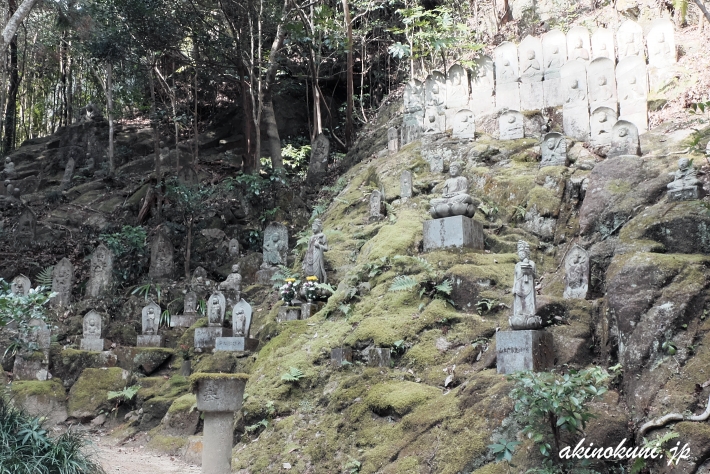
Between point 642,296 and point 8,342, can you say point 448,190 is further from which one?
point 8,342

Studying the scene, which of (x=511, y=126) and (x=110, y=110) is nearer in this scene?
(x=511, y=126)

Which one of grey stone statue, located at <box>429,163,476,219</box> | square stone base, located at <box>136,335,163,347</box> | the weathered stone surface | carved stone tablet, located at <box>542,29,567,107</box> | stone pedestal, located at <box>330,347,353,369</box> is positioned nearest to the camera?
stone pedestal, located at <box>330,347,353,369</box>

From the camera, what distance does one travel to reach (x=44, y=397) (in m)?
12.1

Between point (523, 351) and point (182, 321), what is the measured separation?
1036 cm

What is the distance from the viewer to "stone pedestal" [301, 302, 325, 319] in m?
11.8

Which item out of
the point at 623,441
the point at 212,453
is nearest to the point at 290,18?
the point at 212,453

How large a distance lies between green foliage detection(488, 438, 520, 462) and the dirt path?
5152 mm

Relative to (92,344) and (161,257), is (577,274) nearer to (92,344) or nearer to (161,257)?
(92,344)

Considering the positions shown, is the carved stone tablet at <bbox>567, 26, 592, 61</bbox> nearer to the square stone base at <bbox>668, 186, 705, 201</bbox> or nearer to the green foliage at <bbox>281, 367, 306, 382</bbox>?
the square stone base at <bbox>668, 186, 705, 201</bbox>

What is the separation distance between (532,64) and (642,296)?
11.9 metres

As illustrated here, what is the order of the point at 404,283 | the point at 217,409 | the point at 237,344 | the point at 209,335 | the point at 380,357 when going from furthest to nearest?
1. the point at 209,335
2. the point at 237,344
3. the point at 404,283
4. the point at 380,357
5. the point at 217,409

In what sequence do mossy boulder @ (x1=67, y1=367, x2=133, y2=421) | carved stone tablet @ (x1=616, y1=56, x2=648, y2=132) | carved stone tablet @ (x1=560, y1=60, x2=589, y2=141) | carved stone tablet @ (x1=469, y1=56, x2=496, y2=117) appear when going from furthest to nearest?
carved stone tablet @ (x1=469, y1=56, x2=496, y2=117), carved stone tablet @ (x1=560, y1=60, x2=589, y2=141), carved stone tablet @ (x1=616, y1=56, x2=648, y2=132), mossy boulder @ (x1=67, y1=367, x2=133, y2=421)

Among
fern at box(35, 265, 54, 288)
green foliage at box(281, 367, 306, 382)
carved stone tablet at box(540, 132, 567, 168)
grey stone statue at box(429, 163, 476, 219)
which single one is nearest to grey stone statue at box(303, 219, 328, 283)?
grey stone statue at box(429, 163, 476, 219)

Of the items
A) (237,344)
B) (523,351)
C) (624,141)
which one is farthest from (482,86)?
(523,351)
